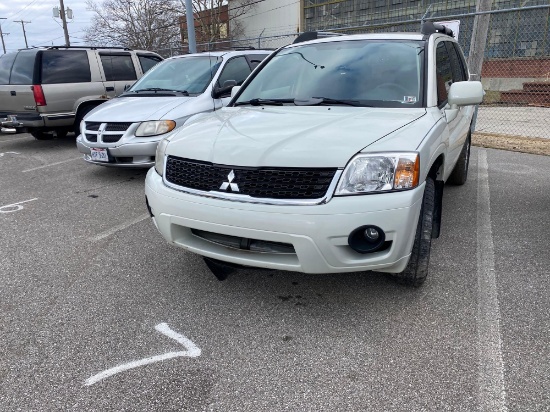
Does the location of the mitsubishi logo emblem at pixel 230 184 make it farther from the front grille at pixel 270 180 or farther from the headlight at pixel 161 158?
the headlight at pixel 161 158

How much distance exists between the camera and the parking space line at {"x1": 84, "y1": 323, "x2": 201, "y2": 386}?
2240 millimetres

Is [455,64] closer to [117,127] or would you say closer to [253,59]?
[253,59]

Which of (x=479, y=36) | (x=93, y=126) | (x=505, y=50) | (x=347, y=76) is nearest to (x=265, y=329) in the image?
(x=347, y=76)

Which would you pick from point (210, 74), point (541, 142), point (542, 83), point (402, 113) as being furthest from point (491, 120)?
point (402, 113)

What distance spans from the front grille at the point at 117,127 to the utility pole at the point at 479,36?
278 inches

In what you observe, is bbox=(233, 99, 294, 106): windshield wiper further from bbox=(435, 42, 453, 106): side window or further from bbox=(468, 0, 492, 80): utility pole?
bbox=(468, 0, 492, 80): utility pole

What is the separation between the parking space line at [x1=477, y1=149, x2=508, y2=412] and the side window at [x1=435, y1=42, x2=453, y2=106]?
1.31 m

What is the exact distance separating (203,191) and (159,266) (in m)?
1.15

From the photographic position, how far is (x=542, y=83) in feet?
54.0

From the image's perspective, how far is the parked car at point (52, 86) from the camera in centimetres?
771

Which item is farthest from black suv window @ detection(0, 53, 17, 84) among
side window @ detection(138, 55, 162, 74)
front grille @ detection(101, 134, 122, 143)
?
front grille @ detection(101, 134, 122, 143)

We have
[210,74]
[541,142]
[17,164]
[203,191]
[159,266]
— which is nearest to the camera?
[203,191]

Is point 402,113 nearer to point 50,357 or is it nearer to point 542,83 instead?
point 50,357

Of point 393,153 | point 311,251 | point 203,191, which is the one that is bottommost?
point 311,251
